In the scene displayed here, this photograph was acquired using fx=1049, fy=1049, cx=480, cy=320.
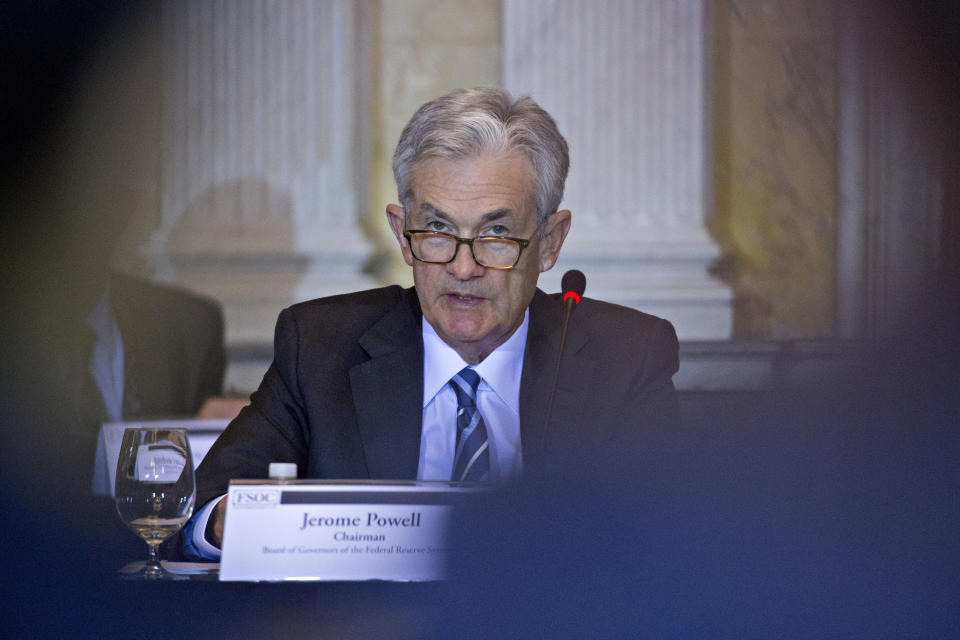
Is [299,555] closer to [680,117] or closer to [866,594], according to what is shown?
[866,594]

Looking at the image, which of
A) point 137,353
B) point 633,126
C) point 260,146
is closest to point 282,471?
point 137,353

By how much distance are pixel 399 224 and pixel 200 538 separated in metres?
0.67

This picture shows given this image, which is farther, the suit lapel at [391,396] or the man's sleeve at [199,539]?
the suit lapel at [391,396]

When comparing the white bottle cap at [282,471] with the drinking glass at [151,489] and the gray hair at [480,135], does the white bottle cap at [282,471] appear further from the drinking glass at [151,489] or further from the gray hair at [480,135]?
the gray hair at [480,135]

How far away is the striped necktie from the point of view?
1.72 metres

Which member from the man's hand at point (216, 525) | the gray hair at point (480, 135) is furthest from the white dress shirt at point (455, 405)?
the man's hand at point (216, 525)

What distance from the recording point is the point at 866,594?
69 cm

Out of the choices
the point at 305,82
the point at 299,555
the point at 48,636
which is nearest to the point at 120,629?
the point at 48,636

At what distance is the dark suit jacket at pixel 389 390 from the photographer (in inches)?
70.1

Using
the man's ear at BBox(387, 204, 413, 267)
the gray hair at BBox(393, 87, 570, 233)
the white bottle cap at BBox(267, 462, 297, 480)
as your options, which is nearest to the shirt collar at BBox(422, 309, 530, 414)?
the man's ear at BBox(387, 204, 413, 267)

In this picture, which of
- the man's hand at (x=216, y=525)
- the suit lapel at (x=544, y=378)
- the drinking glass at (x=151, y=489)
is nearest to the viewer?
the drinking glass at (x=151, y=489)

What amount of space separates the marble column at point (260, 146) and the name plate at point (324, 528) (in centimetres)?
248

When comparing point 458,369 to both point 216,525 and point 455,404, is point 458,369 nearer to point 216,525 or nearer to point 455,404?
point 455,404

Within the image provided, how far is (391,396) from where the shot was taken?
1.82 metres
